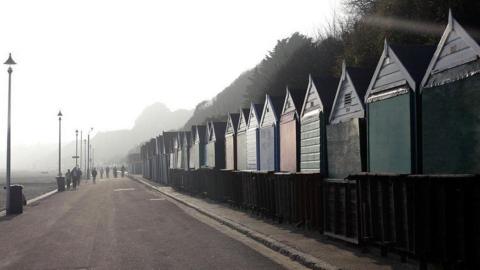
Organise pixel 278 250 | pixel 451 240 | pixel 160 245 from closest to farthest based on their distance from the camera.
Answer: pixel 451 240, pixel 278 250, pixel 160 245

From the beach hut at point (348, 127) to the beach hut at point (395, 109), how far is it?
51 cm

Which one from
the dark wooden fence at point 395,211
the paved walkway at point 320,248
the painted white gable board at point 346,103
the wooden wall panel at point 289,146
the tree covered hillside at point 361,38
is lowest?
the paved walkway at point 320,248

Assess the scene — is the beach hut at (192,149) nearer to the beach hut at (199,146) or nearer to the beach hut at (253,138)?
the beach hut at (199,146)

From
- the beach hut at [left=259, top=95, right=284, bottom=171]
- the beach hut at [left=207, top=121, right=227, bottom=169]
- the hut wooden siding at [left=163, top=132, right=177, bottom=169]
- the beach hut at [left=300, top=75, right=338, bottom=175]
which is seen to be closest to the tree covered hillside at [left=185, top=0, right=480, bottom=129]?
the beach hut at [left=300, top=75, right=338, bottom=175]

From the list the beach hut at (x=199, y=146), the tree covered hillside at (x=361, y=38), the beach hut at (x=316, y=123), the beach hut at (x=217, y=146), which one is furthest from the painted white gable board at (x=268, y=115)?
the beach hut at (x=199, y=146)

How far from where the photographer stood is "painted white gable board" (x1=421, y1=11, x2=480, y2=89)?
300 inches

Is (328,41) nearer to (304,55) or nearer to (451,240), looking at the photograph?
(304,55)

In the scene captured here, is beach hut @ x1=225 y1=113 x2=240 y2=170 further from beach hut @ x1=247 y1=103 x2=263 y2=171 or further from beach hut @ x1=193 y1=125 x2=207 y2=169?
beach hut @ x1=193 y1=125 x2=207 y2=169

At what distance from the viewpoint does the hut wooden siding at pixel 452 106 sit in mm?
7559

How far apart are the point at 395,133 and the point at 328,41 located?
4456 centimetres

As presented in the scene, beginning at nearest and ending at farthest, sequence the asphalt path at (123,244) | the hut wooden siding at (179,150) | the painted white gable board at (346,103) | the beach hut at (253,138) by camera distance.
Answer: the asphalt path at (123,244) → the painted white gable board at (346,103) → the beach hut at (253,138) → the hut wooden siding at (179,150)

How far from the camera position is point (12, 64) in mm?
23312

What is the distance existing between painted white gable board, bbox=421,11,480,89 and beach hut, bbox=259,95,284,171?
346 inches

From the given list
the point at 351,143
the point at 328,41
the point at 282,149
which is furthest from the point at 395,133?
the point at 328,41
